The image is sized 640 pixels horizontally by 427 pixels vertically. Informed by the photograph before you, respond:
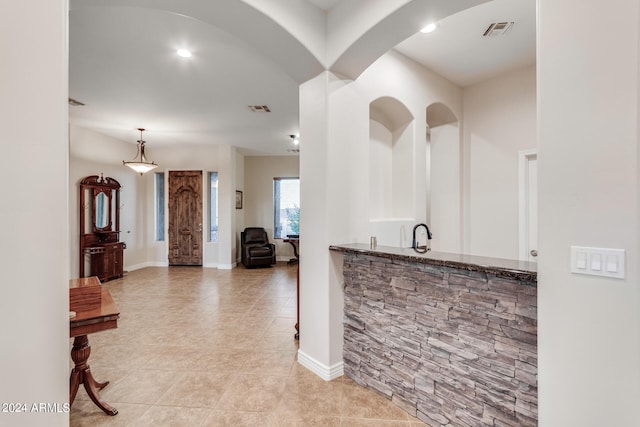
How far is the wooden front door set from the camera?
7.20 metres

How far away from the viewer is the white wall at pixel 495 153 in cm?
341

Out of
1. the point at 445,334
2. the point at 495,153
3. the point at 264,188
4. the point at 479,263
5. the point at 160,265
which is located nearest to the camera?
the point at 479,263

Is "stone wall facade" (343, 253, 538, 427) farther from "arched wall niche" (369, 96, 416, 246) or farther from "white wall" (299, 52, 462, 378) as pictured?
"arched wall niche" (369, 96, 416, 246)


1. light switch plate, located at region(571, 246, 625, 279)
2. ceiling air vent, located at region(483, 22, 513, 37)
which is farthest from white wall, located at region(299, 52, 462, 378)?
light switch plate, located at region(571, 246, 625, 279)

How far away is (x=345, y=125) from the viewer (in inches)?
97.3

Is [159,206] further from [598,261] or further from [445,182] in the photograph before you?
[598,261]

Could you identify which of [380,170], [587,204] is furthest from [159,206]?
[587,204]

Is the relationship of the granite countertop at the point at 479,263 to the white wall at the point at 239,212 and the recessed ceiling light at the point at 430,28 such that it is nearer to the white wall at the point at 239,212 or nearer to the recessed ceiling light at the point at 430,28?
the recessed ceiling light at the point at 430,28

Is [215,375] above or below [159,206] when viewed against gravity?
below

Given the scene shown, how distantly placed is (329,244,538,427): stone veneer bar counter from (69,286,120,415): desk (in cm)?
160

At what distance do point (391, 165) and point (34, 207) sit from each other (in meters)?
3.09

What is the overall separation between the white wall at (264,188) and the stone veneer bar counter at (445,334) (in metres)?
6.07

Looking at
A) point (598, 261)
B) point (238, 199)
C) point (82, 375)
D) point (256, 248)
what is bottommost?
point (82, 375)

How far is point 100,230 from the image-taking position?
5.77 metres
